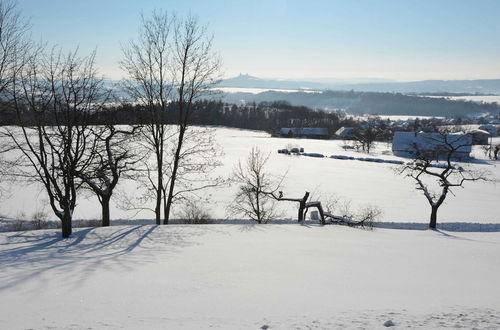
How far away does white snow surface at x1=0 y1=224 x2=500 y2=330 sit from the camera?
586 cm

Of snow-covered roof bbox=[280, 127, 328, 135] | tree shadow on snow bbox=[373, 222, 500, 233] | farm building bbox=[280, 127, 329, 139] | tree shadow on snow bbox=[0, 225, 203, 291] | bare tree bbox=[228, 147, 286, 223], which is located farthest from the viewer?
snow-covered roof bbox=[280, 127, 328, 135]

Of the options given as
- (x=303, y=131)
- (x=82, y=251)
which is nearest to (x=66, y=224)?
(x=82, y=251)

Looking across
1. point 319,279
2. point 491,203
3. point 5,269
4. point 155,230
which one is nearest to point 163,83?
point 155,230

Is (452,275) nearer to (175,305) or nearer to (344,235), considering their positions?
(344,235)

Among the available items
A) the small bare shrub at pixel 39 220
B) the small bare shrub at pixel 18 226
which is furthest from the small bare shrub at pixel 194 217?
the small bare shrub at pixel 18 226

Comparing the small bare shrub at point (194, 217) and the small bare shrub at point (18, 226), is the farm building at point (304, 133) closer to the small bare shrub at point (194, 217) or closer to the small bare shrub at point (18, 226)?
the small bare shrub at point (194, 217)

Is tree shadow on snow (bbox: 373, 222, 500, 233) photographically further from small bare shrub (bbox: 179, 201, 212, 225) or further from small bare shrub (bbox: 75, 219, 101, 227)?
small bare shrub (bbox: 75, 219, 101, 227)

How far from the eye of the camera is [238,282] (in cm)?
755

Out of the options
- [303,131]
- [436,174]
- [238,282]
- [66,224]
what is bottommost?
[238,282]

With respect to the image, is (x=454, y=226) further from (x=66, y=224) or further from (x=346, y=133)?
(x=346, y=133)

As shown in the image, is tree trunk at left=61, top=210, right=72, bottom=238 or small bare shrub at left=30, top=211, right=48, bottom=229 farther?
small bare shrub at left=30, top=211, right=48, bottom=229

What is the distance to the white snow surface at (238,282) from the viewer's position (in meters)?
5.86

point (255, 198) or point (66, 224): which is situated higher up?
point (66, 224)

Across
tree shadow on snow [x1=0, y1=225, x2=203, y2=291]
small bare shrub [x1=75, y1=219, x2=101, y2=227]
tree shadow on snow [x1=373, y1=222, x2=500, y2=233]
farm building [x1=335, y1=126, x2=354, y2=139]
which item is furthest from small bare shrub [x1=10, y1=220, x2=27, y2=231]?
farm building [x1=335, y1=126, x2=354, y2=139]
